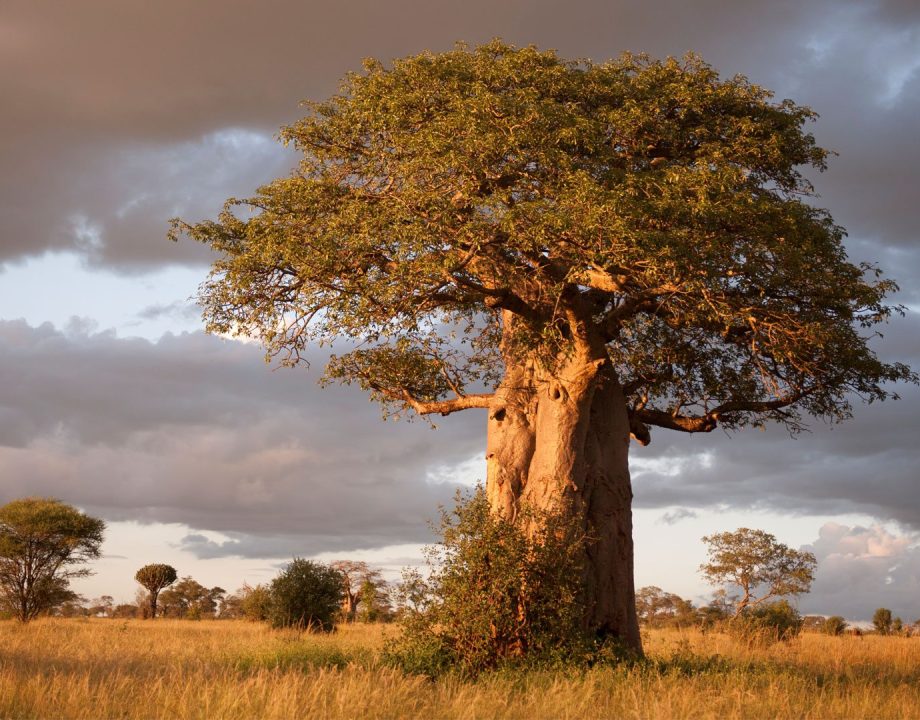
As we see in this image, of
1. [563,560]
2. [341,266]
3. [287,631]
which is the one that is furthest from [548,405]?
[287,631]

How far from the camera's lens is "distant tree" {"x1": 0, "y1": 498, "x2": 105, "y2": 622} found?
116 feet

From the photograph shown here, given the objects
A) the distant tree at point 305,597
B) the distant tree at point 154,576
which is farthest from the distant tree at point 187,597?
the distant tree at point 305,597

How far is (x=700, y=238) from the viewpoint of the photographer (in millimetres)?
14352

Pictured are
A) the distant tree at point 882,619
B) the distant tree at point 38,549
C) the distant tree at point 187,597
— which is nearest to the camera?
the distant tree at point 38,549

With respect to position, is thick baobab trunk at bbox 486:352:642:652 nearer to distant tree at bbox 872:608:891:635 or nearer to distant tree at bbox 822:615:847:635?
distant tree at bbox 822:615:847:635

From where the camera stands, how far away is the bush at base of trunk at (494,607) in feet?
45.9

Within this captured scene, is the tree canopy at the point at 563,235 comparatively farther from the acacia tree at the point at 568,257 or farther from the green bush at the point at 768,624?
the green bush at the point at 768,624

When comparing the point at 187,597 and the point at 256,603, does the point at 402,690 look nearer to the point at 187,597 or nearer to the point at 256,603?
the point at 256,603

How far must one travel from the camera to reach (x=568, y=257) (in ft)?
48.7

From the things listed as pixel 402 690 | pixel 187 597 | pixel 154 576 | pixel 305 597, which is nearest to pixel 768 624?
pixel 305 597

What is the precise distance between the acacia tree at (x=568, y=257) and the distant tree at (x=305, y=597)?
38.1 ft

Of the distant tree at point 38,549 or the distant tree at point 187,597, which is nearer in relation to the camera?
the distant tree at point 38,549

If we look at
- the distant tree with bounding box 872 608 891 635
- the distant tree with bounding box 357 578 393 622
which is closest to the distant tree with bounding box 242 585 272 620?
the distant tree with bounding box 357 578 393 622

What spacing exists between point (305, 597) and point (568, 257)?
56.1ft
